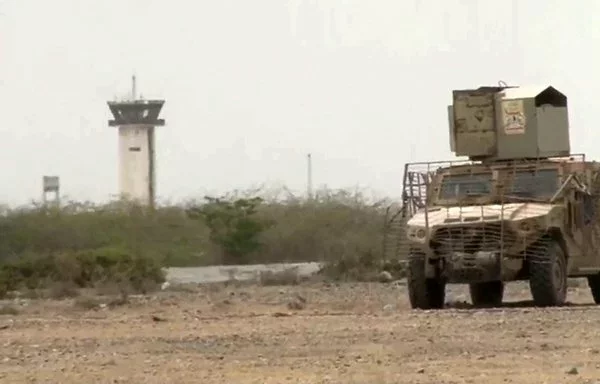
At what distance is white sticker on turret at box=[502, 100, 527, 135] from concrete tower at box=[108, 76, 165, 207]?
190 feet

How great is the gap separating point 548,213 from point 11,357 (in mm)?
8711

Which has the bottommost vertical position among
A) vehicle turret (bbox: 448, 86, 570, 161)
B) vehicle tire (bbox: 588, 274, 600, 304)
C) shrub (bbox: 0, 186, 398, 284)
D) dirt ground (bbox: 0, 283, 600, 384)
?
dirt ground (bbox: 0, 283, 600, 384)

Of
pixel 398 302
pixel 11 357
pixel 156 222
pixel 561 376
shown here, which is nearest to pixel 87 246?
pixel 156 222

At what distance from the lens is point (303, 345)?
15695 millimetres

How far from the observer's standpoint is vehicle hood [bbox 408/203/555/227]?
70.0ft

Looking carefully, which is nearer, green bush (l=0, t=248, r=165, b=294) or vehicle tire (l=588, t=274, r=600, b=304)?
vehicle tire (l=588, t=274, r=600, b=304)

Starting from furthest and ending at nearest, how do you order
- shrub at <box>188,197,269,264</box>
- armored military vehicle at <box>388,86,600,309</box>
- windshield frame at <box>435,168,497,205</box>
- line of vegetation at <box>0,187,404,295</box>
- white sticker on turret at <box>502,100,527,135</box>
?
1. shrub at <box>188,197,269,264</box>
2. line of vegetation at <box>0,187,404,295</box>
3. white sticker on turret at <box>502,100,527,135</box>
4. windshield frame at <box>435,168,497,205</box>
5. armored military vehicle at <box>388,86,600,309</box>

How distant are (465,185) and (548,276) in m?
2.07

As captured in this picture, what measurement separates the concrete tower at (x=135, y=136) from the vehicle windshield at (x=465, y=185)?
58349mm

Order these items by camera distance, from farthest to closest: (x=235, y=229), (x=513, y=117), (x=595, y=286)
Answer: (x=235, y=229)
(x=595, y=286)
(x=513, y=117)

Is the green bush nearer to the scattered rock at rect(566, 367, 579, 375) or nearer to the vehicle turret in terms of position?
the vehicle turret

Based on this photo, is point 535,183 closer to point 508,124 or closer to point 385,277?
point 508,124

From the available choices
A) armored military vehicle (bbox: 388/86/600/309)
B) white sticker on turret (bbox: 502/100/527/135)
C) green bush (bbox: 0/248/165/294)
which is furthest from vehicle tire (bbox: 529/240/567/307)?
green bush (bbox: 0/248/165/294)

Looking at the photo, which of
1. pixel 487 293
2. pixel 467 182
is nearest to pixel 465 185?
pixel 467 182
